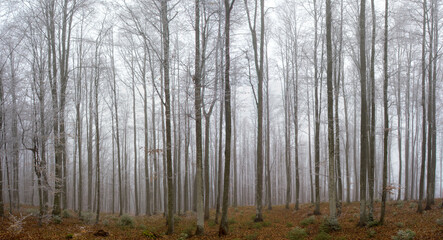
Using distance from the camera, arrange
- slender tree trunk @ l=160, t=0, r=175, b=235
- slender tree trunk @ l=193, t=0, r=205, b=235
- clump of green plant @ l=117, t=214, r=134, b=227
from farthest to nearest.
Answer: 1. clump of green plant @ l=117, t=214, r=134, b=227
2. slender tree trunk @ l=160, t=0, r=175, b=235
3. slender tree trunk @ l=193, t=0, r=205, b=235

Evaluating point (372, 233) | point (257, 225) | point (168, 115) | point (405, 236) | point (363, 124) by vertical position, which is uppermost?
point (168, 115)

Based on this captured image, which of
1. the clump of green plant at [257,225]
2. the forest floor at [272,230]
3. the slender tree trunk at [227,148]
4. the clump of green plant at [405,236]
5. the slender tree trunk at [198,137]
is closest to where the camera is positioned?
the clump of green plant at [405,236]

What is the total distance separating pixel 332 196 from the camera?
9.12 meters

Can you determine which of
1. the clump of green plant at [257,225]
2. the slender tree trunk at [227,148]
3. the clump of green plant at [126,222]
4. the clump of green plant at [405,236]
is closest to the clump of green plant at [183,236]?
the slender tree trunk at [227,148]

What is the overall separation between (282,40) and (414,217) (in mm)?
12080

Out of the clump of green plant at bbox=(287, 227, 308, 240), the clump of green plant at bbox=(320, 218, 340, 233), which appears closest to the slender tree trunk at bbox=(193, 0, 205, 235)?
the clump of green plant at bbox=(287, 227, 308, 240)

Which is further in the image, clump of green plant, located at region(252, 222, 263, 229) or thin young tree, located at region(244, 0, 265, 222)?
thin young tree, located at region(244, 0, 265, 222)

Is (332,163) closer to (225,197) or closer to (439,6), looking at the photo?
(225,197)

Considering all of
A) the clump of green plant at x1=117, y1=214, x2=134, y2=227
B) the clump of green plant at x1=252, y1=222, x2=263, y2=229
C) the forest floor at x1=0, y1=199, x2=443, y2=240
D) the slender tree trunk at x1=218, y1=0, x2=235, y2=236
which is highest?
the slender tree trunk at x1=218, y1=0, x2=235, y2=236

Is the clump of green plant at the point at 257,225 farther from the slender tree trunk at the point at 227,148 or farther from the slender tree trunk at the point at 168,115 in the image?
the slender tree trunk at the point at 168,115

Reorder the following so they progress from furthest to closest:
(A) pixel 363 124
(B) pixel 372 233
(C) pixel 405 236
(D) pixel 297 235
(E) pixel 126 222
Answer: (E) pixel 126 222 < (A) pixel 363 124 < (D) pixel 297 235 < (B) pixel 372 233 < (C) pixel 405 236

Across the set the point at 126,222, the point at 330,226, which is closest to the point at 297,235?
the point at 330,226

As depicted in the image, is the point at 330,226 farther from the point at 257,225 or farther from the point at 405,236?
the point at 257,225

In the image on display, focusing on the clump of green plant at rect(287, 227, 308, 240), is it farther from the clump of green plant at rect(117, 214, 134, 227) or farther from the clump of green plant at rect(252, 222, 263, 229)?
the clump of green plant at rect(117, 214, 134, 227)
